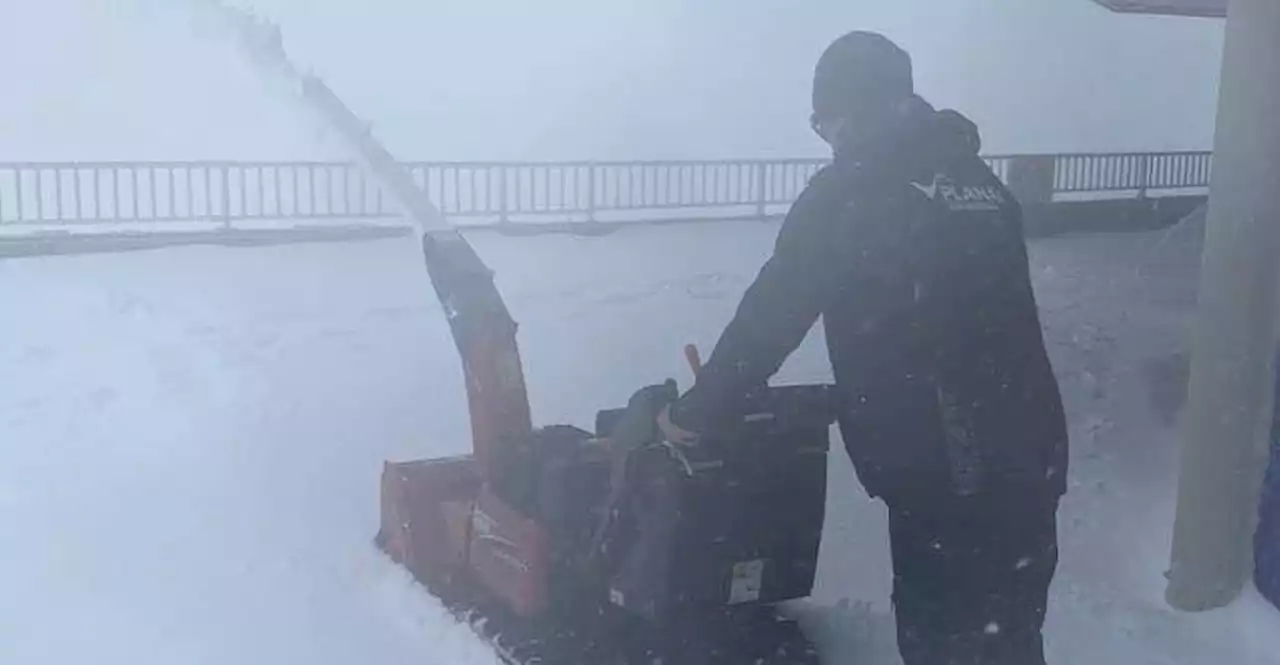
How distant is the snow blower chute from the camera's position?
6.82 feet

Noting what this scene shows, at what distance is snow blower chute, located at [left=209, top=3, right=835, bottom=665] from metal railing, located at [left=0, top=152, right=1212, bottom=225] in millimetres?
98

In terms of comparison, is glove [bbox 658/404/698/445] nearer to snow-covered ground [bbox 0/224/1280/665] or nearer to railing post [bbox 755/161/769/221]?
snow-covered ground [bbox 0/224/1280/665]

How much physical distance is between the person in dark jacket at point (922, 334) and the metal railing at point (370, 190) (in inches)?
36.6

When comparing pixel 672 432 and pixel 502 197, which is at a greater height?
pixel 502 197

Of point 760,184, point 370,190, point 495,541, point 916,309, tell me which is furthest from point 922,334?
point 370,190

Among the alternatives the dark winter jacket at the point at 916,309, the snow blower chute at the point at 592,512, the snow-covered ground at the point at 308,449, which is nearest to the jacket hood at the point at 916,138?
the dark winter jacket at the point at 916,309

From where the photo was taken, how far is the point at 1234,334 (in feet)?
8.61

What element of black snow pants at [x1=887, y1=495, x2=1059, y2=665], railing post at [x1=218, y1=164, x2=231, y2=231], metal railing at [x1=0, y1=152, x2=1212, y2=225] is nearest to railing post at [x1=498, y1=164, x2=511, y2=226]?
metal railing at [x1=0, y1=152, x2=1212, y2=225]

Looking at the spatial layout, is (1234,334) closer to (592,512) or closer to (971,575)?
(971,575)

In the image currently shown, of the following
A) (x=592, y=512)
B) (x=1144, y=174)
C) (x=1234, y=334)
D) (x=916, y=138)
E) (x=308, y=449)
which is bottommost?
(x=308, y=449)

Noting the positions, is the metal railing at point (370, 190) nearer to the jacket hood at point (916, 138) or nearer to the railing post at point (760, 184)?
the railing post at point (760, 184)

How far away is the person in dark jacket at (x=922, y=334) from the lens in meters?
1.81

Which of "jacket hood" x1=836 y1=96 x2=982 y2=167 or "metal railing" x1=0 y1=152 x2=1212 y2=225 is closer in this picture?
"jacket hood" x1=836 y1=96 x2=982 y2=167

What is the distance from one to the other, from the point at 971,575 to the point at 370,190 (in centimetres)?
145
